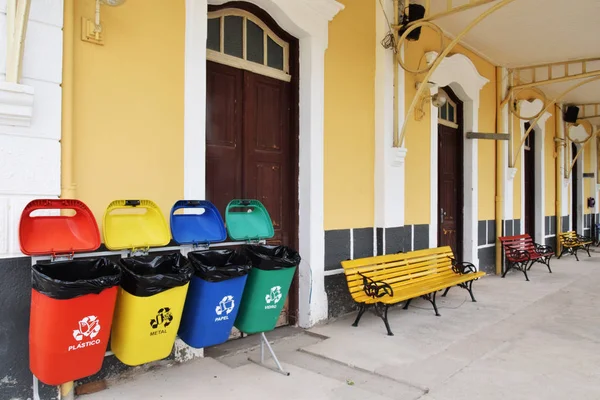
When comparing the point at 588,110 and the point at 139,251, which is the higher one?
the point at 588,110

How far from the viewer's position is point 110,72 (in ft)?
10.7

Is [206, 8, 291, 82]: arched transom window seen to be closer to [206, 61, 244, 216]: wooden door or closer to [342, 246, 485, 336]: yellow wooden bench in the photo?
[206, 61, 244, 216]: wooden door

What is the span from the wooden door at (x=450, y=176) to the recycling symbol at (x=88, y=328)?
612cm

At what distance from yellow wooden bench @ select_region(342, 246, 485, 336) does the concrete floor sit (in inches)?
13.2

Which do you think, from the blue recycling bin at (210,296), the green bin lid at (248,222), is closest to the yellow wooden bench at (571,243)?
the green bin lid at (248,222)

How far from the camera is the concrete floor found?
321cm

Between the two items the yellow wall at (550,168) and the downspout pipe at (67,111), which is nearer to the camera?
the downspout pipe at (67,111)

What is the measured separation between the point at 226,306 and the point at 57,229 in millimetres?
1210

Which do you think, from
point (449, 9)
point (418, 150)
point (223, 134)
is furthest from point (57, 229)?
point (418, 150)

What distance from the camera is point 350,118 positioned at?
532 cm

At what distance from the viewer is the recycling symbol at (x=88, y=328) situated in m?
2.48

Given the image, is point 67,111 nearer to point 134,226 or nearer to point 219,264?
point 134,226

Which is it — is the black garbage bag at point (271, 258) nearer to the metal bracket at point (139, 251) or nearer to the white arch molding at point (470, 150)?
the metal bracket at point (139, 251)

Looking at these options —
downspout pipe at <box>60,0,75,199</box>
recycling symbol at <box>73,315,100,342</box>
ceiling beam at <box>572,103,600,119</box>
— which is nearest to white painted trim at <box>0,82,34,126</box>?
downspout pipe at <box>60,0,75,199</box>
